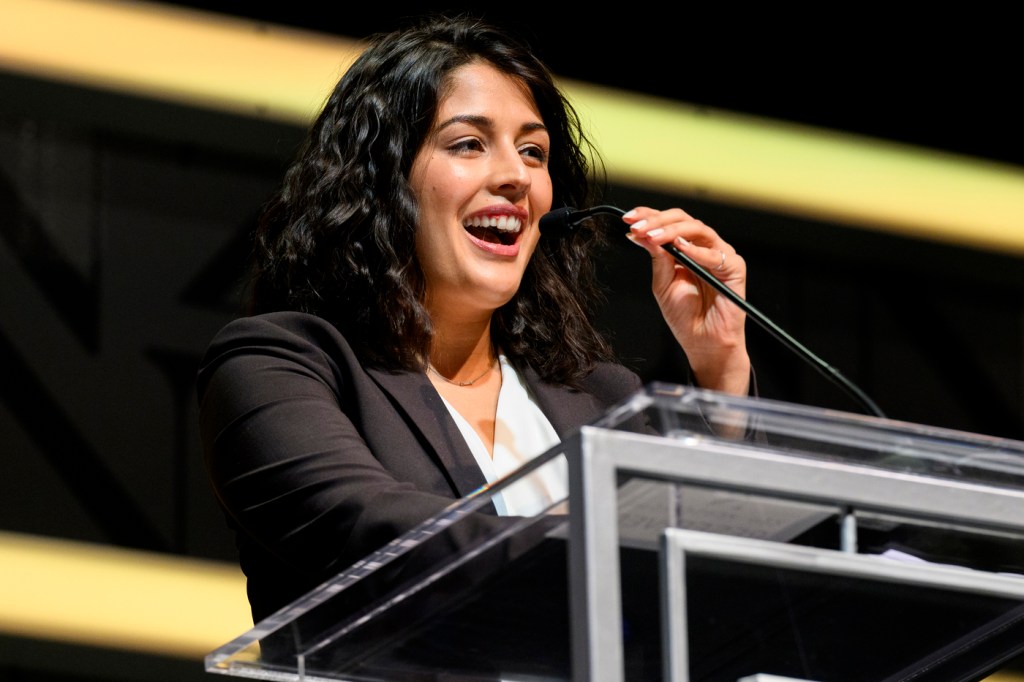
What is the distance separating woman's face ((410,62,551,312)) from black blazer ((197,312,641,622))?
187mm

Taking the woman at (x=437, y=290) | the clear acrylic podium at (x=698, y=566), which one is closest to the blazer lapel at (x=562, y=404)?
the woman at (x=437, y=290)

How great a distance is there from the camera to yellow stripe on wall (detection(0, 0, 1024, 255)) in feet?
9.86

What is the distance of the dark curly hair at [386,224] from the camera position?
1876 mm

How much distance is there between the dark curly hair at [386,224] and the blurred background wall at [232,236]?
31.6 inches

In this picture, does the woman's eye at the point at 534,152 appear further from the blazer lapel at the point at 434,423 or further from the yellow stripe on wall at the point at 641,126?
the yellow stripe on wall at the point at 641,126

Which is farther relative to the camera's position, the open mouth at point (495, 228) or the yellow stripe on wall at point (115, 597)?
the yellow stripe on wall at point (115, 597)

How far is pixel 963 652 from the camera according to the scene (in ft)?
4.03

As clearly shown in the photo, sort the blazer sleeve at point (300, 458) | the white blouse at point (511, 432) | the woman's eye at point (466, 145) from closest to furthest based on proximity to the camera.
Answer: the blazer sleeve at point (300, 458) → the white blouse at point (511, 432) → the woman's eye at point (466, 145)

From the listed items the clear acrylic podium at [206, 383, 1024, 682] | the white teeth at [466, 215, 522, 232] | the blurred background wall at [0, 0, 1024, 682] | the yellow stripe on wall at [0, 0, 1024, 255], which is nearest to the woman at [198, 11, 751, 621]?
the white teeth at [466, 215, 522, 232]

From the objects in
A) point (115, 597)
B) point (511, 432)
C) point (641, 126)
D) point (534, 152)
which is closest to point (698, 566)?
point (511, 432)

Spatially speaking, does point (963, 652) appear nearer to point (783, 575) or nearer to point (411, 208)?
point (783, 575)

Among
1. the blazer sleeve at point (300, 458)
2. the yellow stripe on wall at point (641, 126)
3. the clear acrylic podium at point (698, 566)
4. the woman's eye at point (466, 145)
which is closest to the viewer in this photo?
the clear acrylic podium at point (698, 566)

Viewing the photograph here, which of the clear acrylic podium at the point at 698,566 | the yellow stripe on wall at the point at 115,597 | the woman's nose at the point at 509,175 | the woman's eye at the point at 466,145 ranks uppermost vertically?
the woman's eye at the point at 466,145

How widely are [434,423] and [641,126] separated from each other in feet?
5.83
